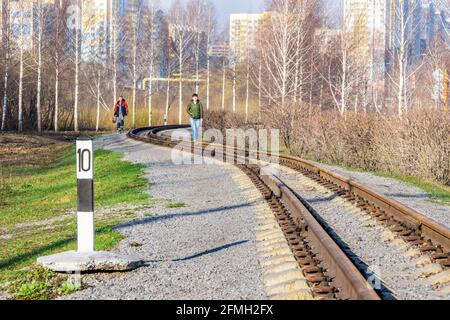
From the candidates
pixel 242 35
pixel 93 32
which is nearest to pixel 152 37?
pixel 93 32

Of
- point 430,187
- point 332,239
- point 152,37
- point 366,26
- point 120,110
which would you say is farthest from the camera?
point 152,37

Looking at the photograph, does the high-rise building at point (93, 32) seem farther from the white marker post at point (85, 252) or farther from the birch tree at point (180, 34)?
the white marker post at point (85, 252)

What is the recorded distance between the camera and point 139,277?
6.43 m

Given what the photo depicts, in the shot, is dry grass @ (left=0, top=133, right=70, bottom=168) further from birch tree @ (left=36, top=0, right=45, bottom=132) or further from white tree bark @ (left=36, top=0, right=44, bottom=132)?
birch tree @ (left=36, top=0, right=45, bottom=132)

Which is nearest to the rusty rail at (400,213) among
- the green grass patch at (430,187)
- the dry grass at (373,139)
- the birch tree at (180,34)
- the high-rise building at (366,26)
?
the green grass patch at (430,187)

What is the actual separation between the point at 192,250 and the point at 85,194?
1.21 m

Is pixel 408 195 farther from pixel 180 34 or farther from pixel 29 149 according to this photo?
pixel 180 34

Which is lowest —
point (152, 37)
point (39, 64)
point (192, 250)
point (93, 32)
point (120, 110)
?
point (192, 250)

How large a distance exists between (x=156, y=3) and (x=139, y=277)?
57163mm

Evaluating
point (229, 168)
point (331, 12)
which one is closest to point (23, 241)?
point (229, 168)

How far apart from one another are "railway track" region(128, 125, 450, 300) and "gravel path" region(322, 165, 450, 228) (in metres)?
0.69

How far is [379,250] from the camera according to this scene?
775 centimetres
